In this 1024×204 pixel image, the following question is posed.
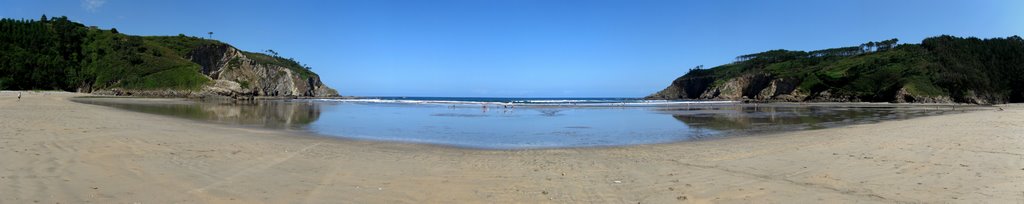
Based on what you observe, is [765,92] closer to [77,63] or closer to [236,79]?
[236,79]

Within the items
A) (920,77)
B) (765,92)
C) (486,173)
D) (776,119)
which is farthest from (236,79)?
(920,77)

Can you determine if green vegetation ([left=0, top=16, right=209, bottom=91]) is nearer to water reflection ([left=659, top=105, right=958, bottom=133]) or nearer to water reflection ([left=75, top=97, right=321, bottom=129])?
water reflection ([left=75, top=97, right=321, bottom=129])

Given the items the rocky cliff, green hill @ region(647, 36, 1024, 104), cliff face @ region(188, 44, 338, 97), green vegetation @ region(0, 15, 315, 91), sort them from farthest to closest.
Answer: cliff face @ region(188, 44, 338, 97) < the rocky cliff < green hill @ region(647, 36, 1024, 104) < green vegetation @ region(0, 15, 315, 91)

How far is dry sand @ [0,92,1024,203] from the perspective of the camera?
6.67 meters

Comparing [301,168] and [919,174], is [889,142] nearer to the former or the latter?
[919,174]

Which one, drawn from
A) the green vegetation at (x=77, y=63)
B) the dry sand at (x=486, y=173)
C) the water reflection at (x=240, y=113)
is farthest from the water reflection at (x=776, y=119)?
the green vegetation at (x=77, y=63)

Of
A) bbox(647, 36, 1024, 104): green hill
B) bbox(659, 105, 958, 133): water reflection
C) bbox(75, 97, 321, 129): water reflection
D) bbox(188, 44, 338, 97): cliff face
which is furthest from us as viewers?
bbox(188, 44, 338, 97): cliff face

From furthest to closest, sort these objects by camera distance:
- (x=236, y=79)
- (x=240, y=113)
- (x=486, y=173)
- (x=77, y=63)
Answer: (x=236, y=79) < (x=77, y=63) < (x=240, y=113) < (x=486, y=173)

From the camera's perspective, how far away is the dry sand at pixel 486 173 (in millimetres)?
6668

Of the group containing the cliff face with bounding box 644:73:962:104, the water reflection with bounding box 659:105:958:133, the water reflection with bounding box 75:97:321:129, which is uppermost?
the cliff face with bounding box 644:73:962:104

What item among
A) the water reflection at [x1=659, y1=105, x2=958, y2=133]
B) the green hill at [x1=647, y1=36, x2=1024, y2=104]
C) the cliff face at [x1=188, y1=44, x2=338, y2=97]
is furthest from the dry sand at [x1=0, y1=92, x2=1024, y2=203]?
the green hill at [x1=647, y1=36, x2=1024, y2=104]

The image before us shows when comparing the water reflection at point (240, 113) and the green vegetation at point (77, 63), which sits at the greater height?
the green vegetation at point (77, 63)

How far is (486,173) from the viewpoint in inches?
363

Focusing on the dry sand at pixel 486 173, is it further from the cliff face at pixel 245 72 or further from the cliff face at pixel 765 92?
the cliff face at pixel 245 72
